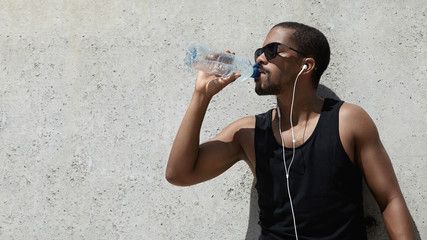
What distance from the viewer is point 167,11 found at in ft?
10.4

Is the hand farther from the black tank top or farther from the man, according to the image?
the black tank top

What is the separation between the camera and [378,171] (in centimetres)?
247

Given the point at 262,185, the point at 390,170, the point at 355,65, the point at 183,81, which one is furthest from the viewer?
the point at 183,81

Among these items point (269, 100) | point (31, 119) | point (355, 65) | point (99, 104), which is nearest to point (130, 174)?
point (99, 104)

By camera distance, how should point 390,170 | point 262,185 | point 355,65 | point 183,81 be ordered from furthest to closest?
point 183,81, point 355,65, point 262,185, point 390,170

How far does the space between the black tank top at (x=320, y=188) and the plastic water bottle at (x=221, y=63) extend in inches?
16.7

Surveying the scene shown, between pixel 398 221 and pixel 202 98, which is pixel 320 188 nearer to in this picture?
→ pixel 398 221

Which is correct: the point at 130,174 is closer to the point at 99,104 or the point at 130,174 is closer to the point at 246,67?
the point at 99,104

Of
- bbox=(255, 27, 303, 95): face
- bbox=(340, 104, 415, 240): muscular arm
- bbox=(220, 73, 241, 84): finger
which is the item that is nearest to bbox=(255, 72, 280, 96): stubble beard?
bbox=(255, 27, 303, 95): face

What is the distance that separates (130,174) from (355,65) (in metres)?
1.49

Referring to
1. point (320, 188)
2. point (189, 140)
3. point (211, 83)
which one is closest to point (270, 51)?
point (211, 83)

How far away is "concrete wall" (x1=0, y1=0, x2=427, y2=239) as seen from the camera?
2869 mm

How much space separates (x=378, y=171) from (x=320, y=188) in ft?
0.95

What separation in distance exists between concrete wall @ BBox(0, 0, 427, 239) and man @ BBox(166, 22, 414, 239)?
321 millimetres
